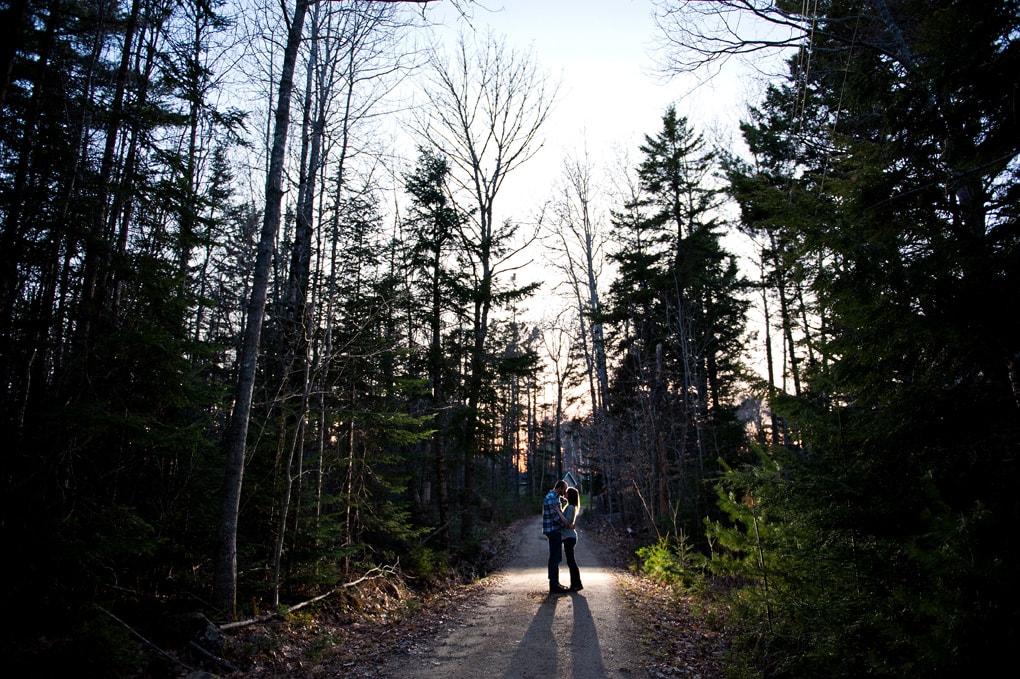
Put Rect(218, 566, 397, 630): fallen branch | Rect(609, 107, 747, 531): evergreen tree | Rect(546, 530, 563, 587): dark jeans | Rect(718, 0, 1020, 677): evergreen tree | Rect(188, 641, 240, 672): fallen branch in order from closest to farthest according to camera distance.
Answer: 1. Rect(718, 0, 1020, 677): evergreen tree
2. Rect(188, 641, 240, 672): fallen branch
3. Rect(218, 566, 397, 630): fallen branch
4. Rect(546, 530, 563, 587): dark jeans
5. Rect(609, 107, 747, 531): evergreen tree

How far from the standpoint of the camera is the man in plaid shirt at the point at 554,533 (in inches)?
362

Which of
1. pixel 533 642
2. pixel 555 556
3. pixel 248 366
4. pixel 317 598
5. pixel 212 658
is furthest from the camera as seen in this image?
pixel 555 556

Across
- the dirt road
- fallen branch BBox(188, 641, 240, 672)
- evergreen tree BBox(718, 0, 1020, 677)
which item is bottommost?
the dirt road

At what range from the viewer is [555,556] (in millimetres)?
9250

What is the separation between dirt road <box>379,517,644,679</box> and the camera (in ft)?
17.6

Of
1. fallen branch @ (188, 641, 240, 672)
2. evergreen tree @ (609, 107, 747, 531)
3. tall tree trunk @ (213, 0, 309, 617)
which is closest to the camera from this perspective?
fallen branch @ (188, 641, 240, 672)

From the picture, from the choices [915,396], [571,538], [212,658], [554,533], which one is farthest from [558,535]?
[915,396]

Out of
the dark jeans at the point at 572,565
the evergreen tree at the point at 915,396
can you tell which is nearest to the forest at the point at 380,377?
the evergreen tree at the point at 915,396

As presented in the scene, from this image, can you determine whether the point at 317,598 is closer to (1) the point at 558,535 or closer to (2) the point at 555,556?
(2) the point at 555,556

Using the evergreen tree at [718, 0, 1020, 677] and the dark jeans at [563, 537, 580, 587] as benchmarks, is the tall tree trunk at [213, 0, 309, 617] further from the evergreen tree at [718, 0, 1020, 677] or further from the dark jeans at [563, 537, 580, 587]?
the evergreen tree at [718, 0, 1020, 677]

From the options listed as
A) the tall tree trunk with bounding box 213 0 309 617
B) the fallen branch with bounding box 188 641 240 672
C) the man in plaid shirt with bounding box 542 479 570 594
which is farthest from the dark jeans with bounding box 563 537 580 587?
the fallen branch with bounding box 188 641 240 672

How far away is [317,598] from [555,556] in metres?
4.08

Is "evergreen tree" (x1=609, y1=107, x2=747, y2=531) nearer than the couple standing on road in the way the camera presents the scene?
No

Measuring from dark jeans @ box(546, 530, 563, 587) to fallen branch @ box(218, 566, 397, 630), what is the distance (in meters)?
3.28
